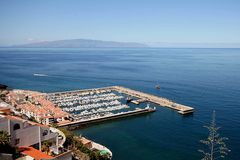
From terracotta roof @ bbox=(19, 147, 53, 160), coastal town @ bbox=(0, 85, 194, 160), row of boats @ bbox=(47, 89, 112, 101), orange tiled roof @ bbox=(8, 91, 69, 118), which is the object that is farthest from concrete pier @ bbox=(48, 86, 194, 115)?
terracotta roof @ bbox=(19, 147, 53, 160)

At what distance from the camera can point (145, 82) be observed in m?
95.5

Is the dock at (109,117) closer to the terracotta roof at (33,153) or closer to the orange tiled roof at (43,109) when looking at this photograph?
the orange tiled roof at (43,109)

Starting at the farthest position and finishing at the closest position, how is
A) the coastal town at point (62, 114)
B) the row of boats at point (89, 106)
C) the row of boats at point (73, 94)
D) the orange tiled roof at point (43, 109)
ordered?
the row of boats at point (73, 94) → the row of boats at point (89, 106) → the orange tiled roof at point (43, 109) → the coastal town at point (62, 114)

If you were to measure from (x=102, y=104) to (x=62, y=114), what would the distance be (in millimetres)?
12843

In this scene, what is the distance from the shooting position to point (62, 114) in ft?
167

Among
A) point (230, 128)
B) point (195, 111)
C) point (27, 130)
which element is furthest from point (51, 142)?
point (195, 111)

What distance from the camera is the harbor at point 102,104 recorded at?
5281cm

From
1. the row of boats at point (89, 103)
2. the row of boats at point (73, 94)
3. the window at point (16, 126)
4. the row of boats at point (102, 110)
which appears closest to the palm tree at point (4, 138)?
the window at point (16, 126)

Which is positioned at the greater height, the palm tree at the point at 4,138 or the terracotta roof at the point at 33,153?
the palm tree at the point at 4,138

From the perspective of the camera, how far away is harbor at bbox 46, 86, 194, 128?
173 ft

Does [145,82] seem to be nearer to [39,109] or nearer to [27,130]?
[39,109]

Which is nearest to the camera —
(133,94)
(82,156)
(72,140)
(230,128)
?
(82,156)

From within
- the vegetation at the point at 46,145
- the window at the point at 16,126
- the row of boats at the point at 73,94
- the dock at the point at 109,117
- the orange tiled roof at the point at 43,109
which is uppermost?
the window at the point at 16,126

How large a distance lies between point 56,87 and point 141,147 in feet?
165
